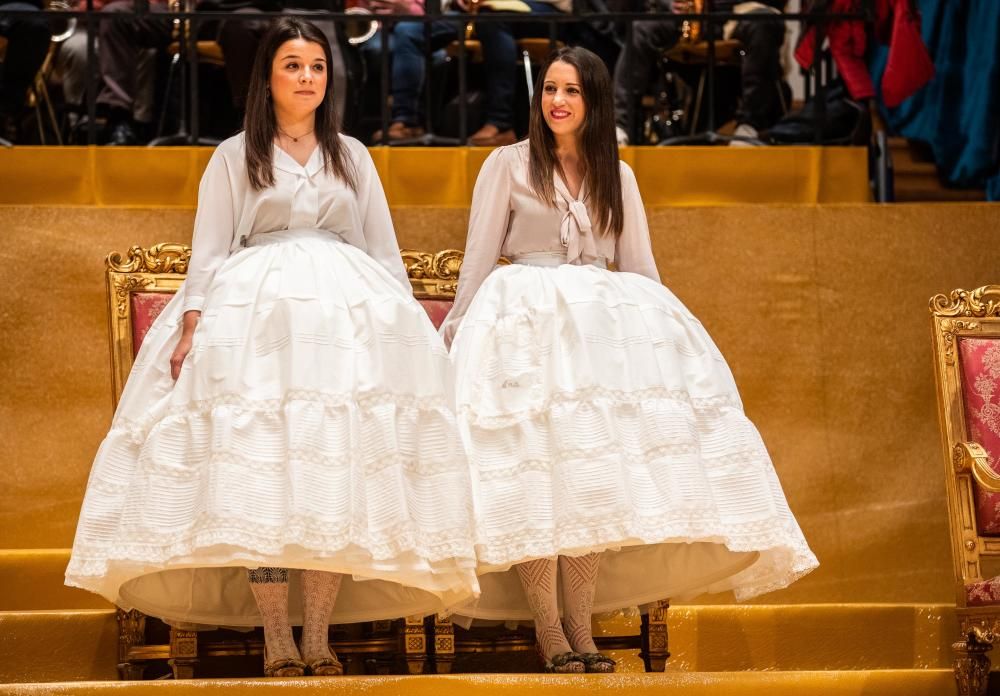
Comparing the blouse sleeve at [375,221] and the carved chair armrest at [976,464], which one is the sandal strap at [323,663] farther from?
the carved chair armrest at [976,464]

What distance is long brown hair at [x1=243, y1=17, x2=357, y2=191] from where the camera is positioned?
3688mm

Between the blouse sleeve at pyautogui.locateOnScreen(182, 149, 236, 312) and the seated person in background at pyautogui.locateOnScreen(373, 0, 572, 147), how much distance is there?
72.4 inches

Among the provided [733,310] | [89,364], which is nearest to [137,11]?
[89,364]

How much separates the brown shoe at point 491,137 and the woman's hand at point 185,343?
213 cm

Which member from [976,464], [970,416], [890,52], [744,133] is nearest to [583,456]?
[976,464]

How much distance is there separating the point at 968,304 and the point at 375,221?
160 centimetres

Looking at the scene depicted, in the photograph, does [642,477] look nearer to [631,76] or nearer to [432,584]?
[432,584]

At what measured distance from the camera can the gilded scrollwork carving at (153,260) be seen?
4133 mm

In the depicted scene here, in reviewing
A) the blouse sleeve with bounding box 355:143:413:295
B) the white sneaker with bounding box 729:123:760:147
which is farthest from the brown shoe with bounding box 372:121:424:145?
the blouse sleeve with bounding box 355:143:413:295

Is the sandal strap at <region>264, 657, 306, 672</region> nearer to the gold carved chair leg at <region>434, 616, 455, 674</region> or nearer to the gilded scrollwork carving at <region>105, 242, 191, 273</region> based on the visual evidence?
the gold carved chair leg at <region>434, 616, 455, 674</region>

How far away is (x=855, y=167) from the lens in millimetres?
5336

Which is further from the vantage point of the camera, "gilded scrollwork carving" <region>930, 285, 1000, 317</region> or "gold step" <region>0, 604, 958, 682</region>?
"gold step" <region>0, 604, 958, 682</region>

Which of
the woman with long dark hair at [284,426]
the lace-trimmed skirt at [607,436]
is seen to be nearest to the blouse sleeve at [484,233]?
the lace-trimmed skirt at [607,436]

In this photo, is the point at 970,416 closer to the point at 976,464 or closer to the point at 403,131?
the point at 976,464
